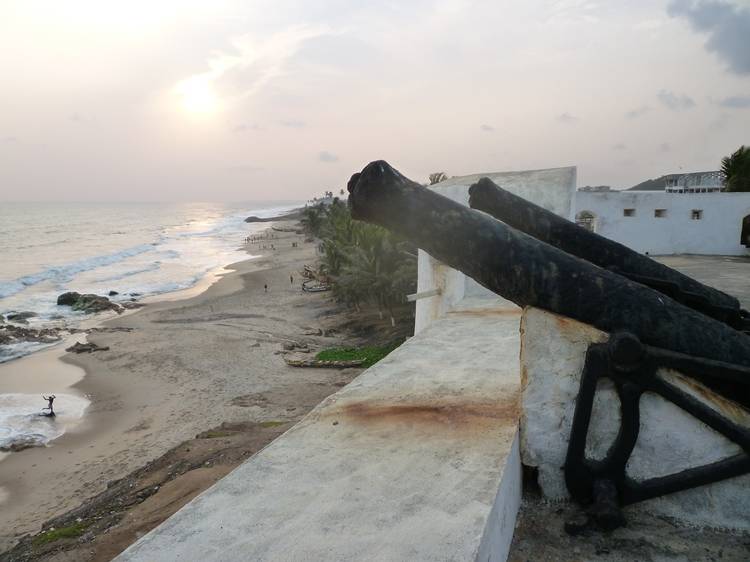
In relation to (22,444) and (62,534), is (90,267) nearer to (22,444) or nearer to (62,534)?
(22,444)

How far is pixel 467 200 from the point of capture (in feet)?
21.3

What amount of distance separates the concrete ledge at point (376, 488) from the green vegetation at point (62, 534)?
4.96 m

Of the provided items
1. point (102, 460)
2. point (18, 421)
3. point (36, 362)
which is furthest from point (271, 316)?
point (102, 460)

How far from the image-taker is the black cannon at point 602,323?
7.10 feet

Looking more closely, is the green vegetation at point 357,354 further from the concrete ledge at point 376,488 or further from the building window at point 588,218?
the concrete ledge at point 376,488

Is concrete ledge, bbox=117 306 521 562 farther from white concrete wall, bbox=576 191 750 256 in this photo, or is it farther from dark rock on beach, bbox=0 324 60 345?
dark rock on beach, bbox=0 324 60 345

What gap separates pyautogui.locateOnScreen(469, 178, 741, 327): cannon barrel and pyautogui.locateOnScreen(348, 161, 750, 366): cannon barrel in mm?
524

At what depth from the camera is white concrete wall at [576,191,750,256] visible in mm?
16562

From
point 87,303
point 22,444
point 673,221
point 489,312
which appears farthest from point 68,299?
point 489,312

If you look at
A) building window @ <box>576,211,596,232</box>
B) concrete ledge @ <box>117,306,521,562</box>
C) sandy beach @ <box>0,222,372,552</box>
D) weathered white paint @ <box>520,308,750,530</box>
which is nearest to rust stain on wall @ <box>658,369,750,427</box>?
weathered white paint @ <box>520,308,750,530</box>

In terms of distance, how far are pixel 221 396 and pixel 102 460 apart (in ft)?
10.9

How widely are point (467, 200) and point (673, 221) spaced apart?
13391 mm

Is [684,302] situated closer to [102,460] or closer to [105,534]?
[105,534]

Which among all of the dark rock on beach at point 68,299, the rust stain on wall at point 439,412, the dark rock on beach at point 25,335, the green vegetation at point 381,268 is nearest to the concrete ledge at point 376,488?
the rust stain on wall at point 439,412
